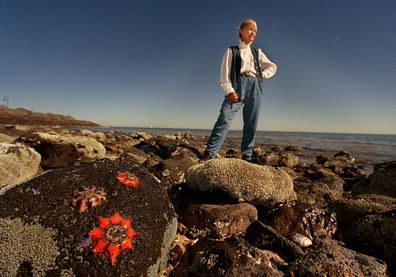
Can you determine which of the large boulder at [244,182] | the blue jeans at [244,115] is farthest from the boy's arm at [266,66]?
the large boulder at [244,182]

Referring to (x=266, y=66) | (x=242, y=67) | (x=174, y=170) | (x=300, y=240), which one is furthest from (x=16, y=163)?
(x=266, y=66)

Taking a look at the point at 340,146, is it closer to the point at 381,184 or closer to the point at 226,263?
the point at 381,184

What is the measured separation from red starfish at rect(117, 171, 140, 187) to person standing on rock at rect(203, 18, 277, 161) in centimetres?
318

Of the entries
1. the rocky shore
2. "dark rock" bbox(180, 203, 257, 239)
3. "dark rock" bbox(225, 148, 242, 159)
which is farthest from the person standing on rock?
"dark rock" bbox(225, 148, 242, 159)

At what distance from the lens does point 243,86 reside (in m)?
5.50

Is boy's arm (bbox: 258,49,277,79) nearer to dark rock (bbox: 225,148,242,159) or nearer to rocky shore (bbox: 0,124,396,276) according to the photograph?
rocky shore (bbox: 0,124,396,276)

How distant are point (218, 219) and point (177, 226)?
1.63 ft

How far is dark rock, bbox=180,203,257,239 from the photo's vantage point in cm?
270

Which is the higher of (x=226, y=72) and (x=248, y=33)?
(x=248, y=33)

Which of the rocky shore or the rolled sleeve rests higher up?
the rolled sleeve

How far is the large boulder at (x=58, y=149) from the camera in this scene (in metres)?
4.69

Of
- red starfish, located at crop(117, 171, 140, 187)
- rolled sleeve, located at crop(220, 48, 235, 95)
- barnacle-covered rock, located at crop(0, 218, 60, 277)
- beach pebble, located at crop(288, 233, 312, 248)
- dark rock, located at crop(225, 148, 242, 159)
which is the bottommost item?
dark rock, located at crop(225, 148, 242, 159)

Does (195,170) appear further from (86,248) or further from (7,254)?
(7,254)

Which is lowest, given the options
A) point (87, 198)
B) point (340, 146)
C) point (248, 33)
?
point (340, 146)
